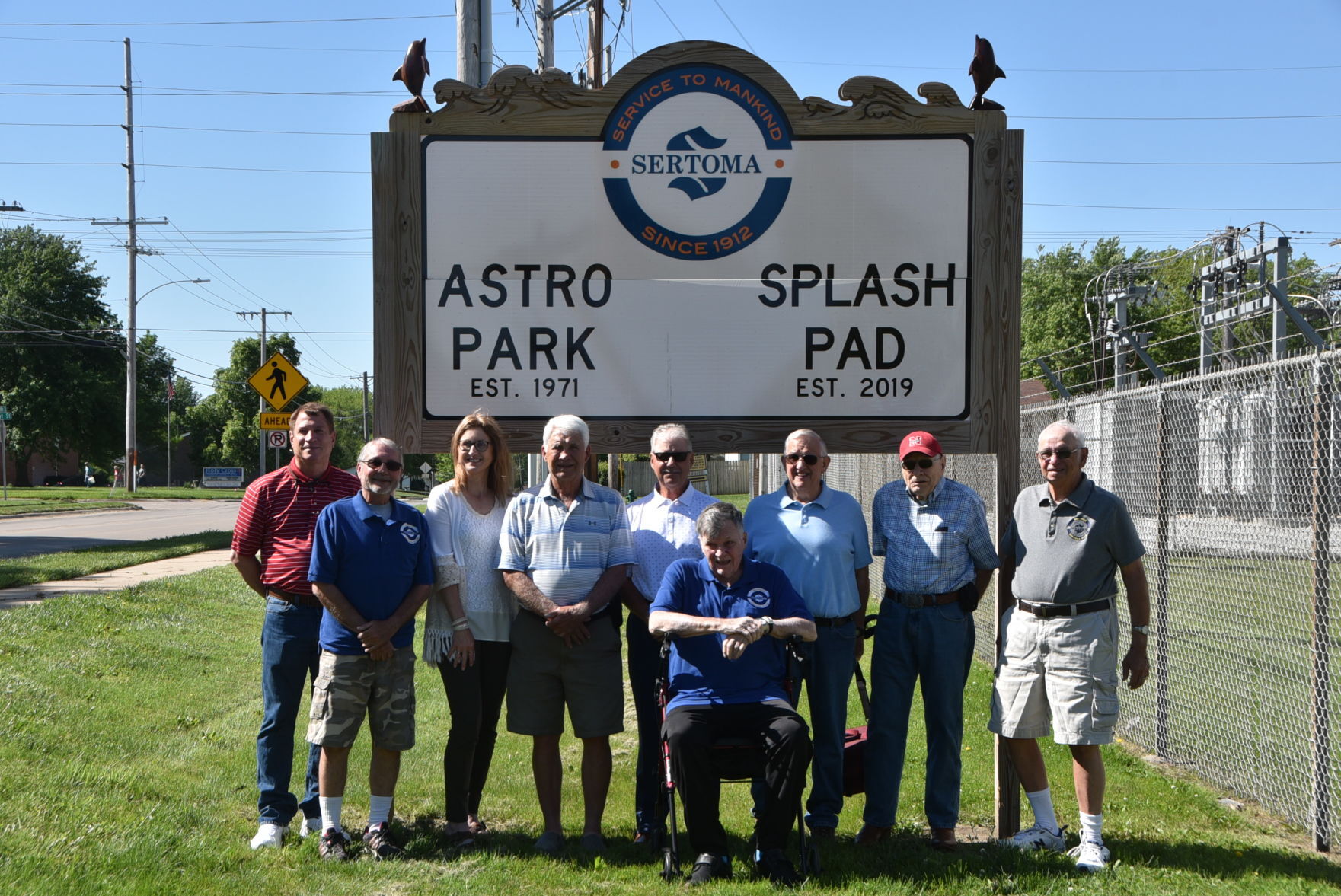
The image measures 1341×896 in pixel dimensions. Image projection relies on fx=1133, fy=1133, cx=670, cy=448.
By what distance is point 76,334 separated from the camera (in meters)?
63.2

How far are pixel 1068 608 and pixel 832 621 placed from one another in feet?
3.19

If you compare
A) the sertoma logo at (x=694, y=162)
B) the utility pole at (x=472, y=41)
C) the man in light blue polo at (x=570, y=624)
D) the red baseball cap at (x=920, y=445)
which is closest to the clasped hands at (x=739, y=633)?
the man in light blue polo at (x=570, y=624)

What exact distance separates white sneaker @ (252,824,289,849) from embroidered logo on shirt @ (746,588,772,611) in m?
2.24

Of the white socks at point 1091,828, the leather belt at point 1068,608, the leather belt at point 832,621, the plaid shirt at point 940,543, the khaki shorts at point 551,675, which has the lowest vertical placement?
the white socks at point 1091,828

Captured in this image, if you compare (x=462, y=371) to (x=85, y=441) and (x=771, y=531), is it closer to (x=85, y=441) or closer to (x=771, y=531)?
(x=771, y=531)

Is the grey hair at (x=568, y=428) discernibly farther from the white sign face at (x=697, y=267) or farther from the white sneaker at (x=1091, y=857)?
the white sneaker at (x=1091, y=857)

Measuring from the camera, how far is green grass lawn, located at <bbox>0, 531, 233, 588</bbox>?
14.2 metres

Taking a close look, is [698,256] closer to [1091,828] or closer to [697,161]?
[697,161]

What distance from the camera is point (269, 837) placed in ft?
15.8

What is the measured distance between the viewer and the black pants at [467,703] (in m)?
4.91

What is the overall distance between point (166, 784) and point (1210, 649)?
233 inches

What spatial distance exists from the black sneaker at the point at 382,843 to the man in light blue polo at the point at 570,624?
0.60m

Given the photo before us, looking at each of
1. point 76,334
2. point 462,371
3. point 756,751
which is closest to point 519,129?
point 462,371

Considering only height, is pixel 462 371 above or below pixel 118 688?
above
